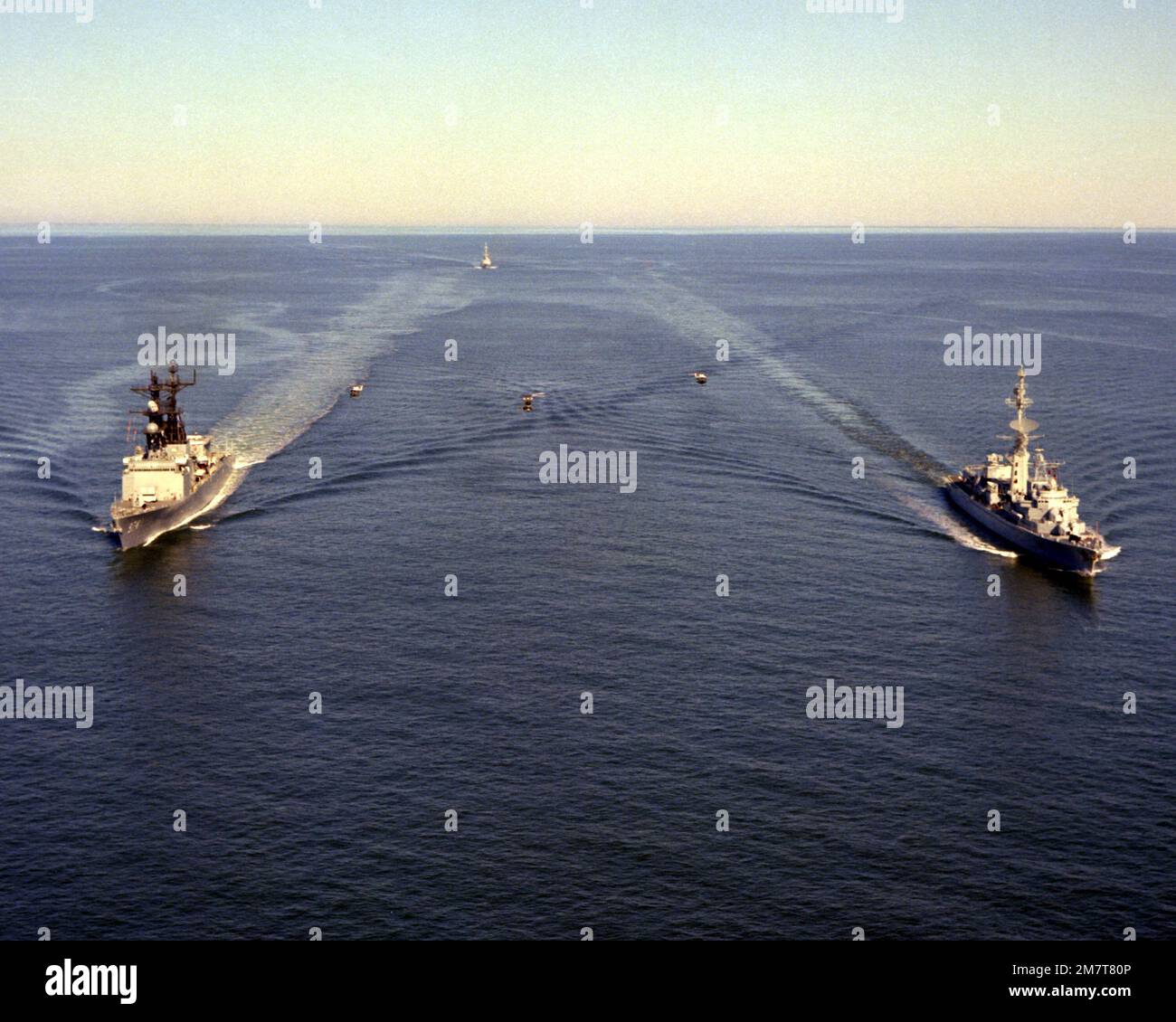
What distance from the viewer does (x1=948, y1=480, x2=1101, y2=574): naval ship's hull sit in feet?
372

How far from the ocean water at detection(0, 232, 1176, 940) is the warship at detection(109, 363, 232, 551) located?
3.29m

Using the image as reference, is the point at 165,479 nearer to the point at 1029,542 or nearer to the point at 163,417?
the point at 163,417

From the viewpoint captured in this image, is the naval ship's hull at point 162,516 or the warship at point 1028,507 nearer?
the warship at point 1028,507

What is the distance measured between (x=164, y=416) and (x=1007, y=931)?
356 ft

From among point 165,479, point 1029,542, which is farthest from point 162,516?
point 1029,542

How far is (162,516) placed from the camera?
126 metres

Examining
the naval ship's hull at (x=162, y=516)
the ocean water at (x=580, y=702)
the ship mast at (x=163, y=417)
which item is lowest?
the ocean water at (x=580, y=702)

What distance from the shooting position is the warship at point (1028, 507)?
115438mm

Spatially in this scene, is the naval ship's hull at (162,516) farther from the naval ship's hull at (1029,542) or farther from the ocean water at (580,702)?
the naval ship's hull at (1029,542)

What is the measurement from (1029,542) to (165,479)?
3406 inches

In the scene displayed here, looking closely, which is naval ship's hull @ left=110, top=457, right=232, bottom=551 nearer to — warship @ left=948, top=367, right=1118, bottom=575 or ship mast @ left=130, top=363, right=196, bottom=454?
ship mast @ left=130, top=363, right=196, bottom=454

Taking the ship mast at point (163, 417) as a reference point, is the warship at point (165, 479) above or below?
below

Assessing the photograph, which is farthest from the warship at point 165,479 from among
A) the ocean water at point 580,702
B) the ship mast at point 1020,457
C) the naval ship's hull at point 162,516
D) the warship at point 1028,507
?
the ship mast at point 1020,457
